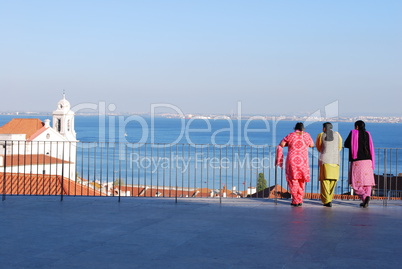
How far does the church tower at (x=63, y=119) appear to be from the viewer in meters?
71.9

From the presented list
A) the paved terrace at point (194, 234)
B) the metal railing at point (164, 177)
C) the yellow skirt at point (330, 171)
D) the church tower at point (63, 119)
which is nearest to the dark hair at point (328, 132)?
the yellow skirt at point (330, 171)

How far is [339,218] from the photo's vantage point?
7945mm

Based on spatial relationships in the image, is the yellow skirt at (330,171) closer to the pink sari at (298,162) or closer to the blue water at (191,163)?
the pink sari at (298,162)

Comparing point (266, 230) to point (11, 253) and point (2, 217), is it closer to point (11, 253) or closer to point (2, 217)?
point (11, 253)

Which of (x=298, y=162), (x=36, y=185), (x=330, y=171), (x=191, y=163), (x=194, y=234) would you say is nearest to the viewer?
(x=194, y=234)

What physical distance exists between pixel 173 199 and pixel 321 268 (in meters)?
4.92

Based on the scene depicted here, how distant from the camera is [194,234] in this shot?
259 inches

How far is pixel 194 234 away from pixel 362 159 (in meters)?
3.57

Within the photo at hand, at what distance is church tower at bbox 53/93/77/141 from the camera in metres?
71.9

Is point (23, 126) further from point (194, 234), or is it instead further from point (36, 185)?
point (194, 234)

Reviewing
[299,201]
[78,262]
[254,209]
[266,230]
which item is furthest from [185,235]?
[299,201]

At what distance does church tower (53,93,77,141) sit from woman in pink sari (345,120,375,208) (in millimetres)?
65164

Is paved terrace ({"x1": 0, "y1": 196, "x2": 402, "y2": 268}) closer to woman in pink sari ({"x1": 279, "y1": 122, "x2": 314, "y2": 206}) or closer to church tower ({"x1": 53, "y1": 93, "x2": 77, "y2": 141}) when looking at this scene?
woman in pink sari ({"x1": 279, "y1": 122, "x2": 314, "y2": 206})

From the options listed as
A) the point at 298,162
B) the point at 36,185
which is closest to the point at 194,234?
the point at 298,162
